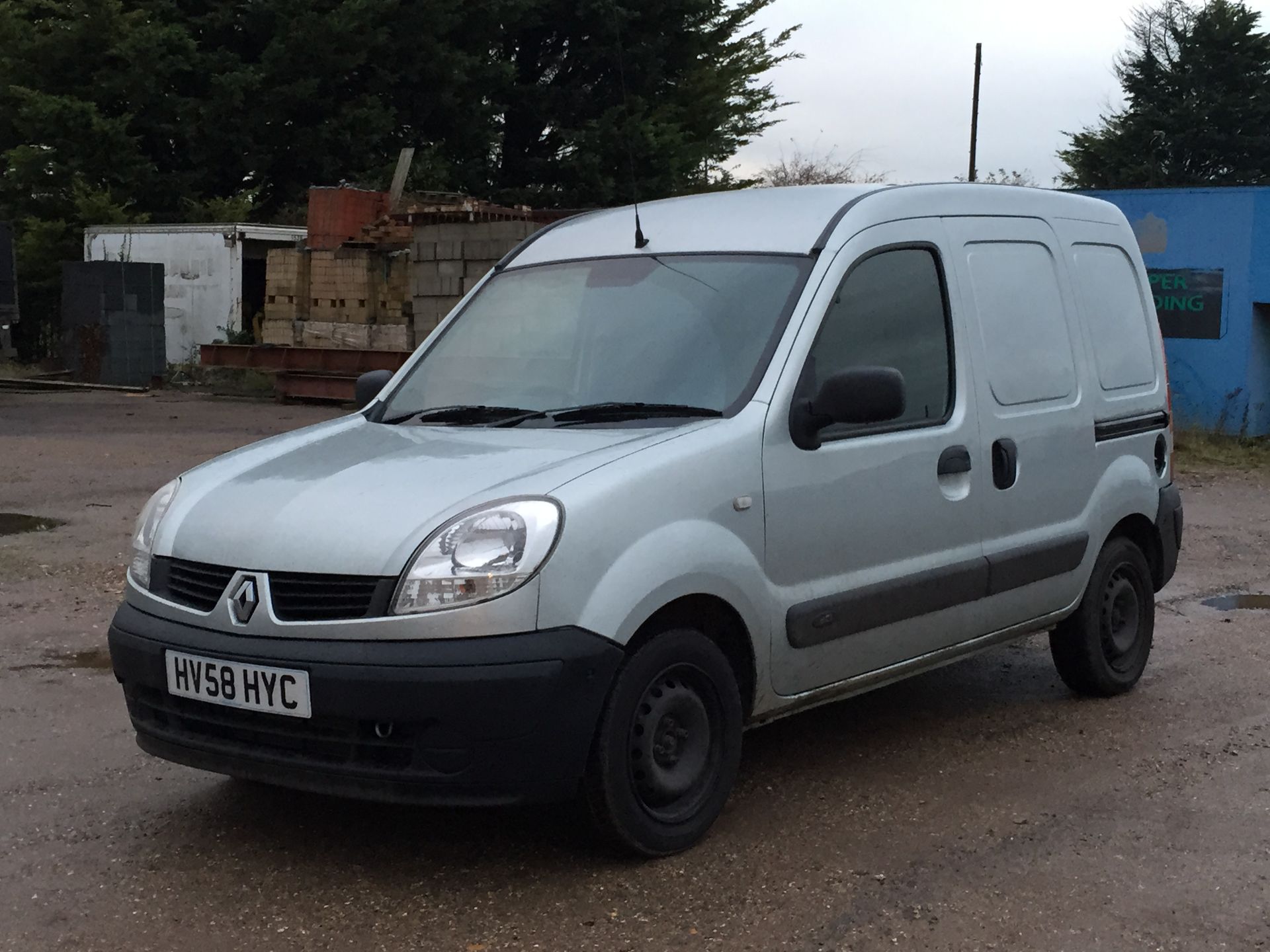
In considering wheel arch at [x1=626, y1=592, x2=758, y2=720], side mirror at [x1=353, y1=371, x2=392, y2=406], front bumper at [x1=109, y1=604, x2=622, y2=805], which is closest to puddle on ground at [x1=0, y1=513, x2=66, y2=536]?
side mirror at [x1=353, y1=371, x2=392, y2=406]

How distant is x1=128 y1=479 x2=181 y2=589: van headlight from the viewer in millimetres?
4023

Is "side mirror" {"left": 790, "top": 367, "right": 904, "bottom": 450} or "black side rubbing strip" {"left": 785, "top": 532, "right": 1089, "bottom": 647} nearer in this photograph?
"side mirror" {"left": 790, "top": 367, "right": 904, "bottom": 450}

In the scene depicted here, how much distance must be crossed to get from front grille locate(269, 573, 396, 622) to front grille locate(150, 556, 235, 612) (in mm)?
180

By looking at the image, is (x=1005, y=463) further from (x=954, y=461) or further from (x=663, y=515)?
(x=663, y=515)

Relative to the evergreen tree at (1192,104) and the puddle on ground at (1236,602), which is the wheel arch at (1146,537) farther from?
the evergreen tree at (1192,104)

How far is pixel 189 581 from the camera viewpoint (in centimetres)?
383

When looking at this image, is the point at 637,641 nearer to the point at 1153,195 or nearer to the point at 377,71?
the point at 1153,195

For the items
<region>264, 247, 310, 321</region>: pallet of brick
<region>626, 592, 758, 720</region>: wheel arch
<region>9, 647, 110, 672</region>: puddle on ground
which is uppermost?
<region>264, 247, 310, 321</region>: pallet of brick

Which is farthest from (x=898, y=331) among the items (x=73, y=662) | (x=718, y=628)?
(x=73, y=662)

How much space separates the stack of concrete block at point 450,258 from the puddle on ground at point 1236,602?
11715 mm

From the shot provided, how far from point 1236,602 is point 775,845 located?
187 inches

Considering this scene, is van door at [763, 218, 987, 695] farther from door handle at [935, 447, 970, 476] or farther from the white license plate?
the white license plate

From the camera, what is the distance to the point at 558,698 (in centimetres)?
353

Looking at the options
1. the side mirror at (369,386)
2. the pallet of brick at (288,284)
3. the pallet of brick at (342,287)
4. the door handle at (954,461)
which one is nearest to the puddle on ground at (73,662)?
the side mirror at (369,386)
